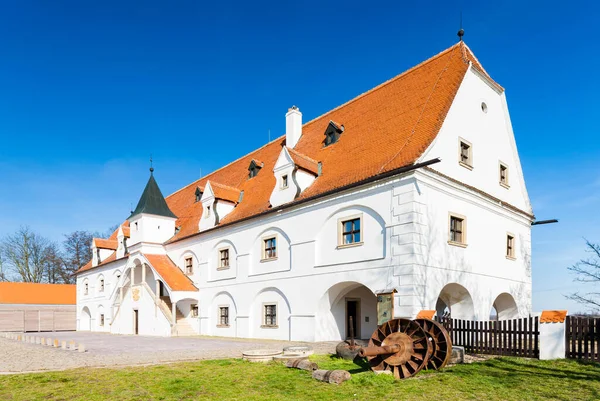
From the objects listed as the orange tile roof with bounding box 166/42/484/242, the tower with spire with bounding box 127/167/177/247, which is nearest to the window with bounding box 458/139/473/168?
the orange tile roof with bounding box 166/42/484/242

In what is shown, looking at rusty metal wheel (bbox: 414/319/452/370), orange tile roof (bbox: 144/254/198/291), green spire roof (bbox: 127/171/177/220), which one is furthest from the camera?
green spire roof (bbox: 127/171/177/220)

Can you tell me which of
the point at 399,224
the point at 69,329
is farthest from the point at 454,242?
the point at 69,329

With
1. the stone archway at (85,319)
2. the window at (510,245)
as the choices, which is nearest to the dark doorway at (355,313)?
the window at (510,245)

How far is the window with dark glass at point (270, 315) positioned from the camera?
22.5 m

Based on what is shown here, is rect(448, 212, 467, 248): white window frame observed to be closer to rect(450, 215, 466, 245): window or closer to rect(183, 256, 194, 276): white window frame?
rect(450, 215, 466, 245): window

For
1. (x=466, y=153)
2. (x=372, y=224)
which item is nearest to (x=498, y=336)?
(x=372, y=224)

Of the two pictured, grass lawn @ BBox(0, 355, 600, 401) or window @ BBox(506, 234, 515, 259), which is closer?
grass lawn @ BBox(0, 355, 600, 401)

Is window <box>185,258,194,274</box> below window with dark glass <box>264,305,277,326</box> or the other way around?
the other way around

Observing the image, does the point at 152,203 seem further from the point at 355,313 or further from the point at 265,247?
the point at 355,313

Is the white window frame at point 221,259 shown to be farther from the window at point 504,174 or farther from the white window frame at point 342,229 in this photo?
the window at point 504,174

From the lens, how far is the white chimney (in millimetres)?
26584

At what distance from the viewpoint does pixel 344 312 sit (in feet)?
68.6

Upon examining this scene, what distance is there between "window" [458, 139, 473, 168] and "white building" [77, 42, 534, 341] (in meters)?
0.06

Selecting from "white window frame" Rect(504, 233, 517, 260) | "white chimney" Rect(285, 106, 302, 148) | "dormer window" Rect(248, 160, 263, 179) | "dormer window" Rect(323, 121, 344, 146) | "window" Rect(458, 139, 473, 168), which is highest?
"white chimney" Rect(285, 106, 302, 148)
